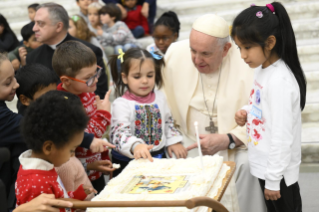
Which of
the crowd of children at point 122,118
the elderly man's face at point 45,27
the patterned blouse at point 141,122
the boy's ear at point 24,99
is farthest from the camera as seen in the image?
the elderly man's face at point 45,27

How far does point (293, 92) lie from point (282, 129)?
23cm

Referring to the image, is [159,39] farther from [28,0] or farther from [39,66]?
[28,0]

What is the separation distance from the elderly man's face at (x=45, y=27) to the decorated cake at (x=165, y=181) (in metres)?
2.12

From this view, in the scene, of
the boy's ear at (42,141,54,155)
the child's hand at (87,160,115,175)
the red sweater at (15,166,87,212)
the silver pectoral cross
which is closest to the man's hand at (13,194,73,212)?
the red sweater at (15,166,87,212)

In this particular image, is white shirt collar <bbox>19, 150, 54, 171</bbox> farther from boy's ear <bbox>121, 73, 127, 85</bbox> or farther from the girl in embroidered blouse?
boy's ear <bbox>121, 73, 127, 85</bbox>

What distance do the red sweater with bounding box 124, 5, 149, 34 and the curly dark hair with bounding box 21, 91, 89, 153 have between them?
5504mm

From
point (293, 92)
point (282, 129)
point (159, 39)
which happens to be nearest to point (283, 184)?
point (282, 129)

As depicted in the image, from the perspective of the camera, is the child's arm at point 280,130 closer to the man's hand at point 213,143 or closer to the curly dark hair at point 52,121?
the man's hand at point 213,143

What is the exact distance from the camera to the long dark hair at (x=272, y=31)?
2.42 meters

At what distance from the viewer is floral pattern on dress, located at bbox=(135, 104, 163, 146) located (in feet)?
9.96

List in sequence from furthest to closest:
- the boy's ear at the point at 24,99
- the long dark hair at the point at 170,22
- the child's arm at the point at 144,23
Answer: the child's arm at the point at 144,23
the long dark hair at the point at 170,22
the boy's ear at the point at 24,99

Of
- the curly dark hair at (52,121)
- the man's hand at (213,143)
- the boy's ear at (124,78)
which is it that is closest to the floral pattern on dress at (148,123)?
the boy's ear at (124,78)

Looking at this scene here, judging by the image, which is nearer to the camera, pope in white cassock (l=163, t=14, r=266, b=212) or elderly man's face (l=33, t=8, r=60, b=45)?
pope in white cassock (l=163, t=14, r=266, b=212)

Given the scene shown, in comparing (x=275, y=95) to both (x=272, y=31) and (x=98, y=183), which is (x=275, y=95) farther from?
(x=98, y=183)
